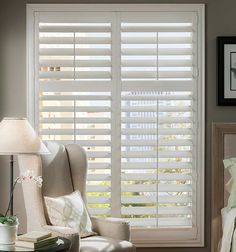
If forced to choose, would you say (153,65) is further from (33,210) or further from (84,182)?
(33,210)

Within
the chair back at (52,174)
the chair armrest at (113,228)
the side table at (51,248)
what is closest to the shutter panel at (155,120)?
the chair back at (52,174)

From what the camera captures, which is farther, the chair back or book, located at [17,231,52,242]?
the chair back

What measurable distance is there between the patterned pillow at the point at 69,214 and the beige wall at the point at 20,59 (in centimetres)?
88

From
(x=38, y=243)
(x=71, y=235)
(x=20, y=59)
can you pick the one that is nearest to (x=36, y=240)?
(x=38, y=243)

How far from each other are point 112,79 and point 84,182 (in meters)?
0.97

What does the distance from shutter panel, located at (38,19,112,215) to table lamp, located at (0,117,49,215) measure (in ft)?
3.40

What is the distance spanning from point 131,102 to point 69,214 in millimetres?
1291

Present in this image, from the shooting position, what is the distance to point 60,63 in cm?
561

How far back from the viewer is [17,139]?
4473 mm

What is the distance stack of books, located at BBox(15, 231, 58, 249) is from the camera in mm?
4035

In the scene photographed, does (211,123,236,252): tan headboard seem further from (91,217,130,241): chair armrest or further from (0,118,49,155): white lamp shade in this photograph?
(0,118,49,155): white lamp shade

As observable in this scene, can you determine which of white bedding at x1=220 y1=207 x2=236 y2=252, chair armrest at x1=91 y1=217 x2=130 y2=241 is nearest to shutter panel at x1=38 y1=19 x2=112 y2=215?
chair armrest at x1=91 y1=217 x2=130 y2=241

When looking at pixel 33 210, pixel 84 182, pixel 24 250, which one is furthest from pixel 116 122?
pixel 24 250

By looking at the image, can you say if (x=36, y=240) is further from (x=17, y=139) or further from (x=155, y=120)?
(x=155, y=120)
